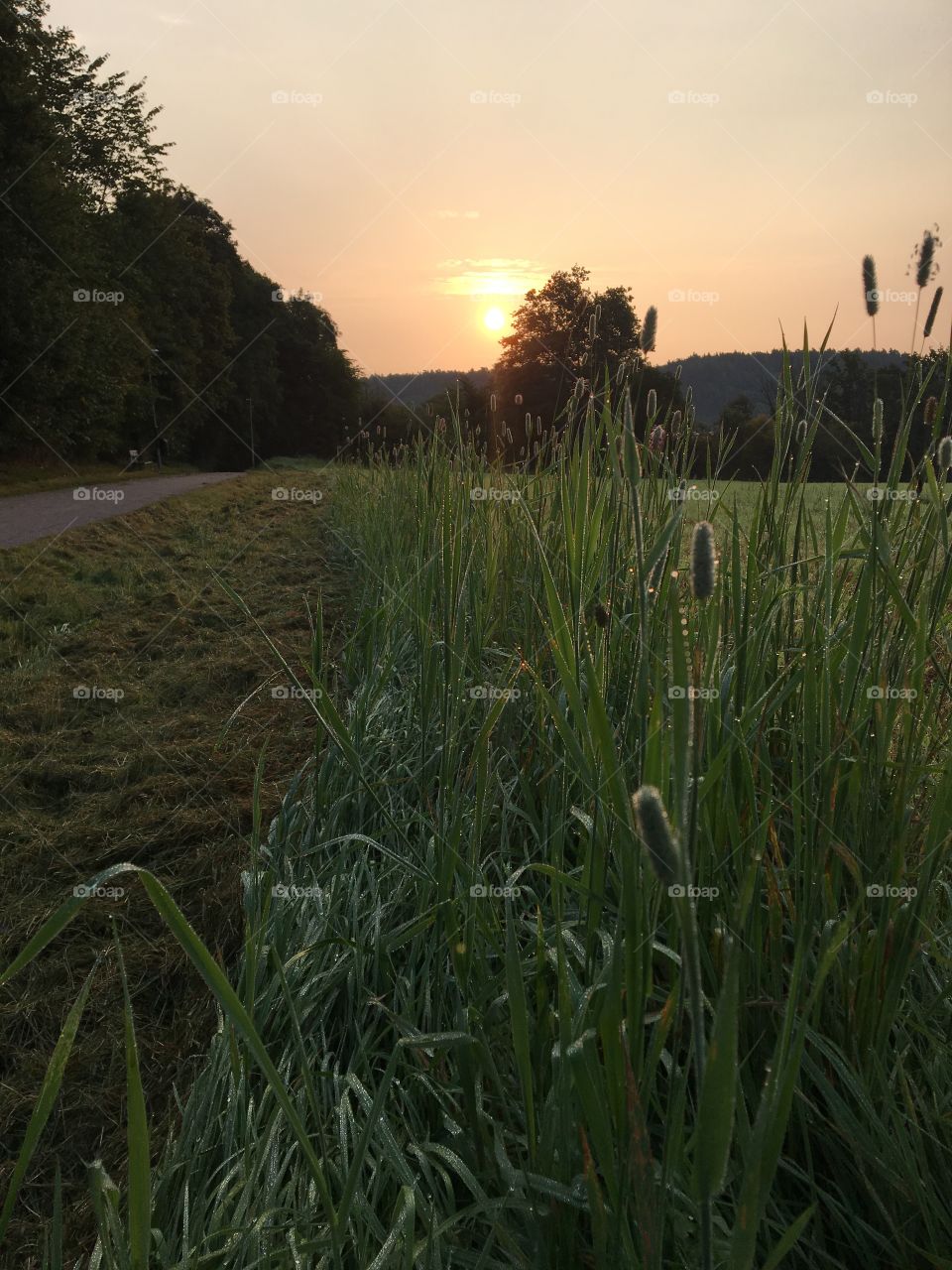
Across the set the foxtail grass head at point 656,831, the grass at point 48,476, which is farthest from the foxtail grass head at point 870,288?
the grass at point 48,476

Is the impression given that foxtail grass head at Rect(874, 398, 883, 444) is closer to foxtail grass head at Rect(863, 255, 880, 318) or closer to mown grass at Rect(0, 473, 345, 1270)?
foxtail grass head at Rect(863, 255, 880, 318)

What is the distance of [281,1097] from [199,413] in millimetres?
33090

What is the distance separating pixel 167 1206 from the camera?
1.12 meters

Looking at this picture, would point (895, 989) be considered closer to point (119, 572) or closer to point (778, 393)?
point (778, 393)

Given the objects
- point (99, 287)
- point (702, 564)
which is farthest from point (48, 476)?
point (702, 564)

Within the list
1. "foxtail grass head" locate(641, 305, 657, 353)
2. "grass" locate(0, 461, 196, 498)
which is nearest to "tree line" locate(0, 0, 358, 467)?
"grass" locate(0, 461, 196, 498)

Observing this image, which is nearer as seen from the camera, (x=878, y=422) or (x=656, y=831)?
(x=656, y=831)

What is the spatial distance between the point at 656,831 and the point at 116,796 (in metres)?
2.50

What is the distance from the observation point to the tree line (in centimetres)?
1468

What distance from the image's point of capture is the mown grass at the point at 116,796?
59.4 inches

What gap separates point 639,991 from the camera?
74 cm

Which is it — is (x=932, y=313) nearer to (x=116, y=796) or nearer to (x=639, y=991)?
(x=639, y=991)

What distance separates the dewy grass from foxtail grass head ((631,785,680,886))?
2.3 inches

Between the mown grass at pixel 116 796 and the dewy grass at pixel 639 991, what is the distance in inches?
6.7
